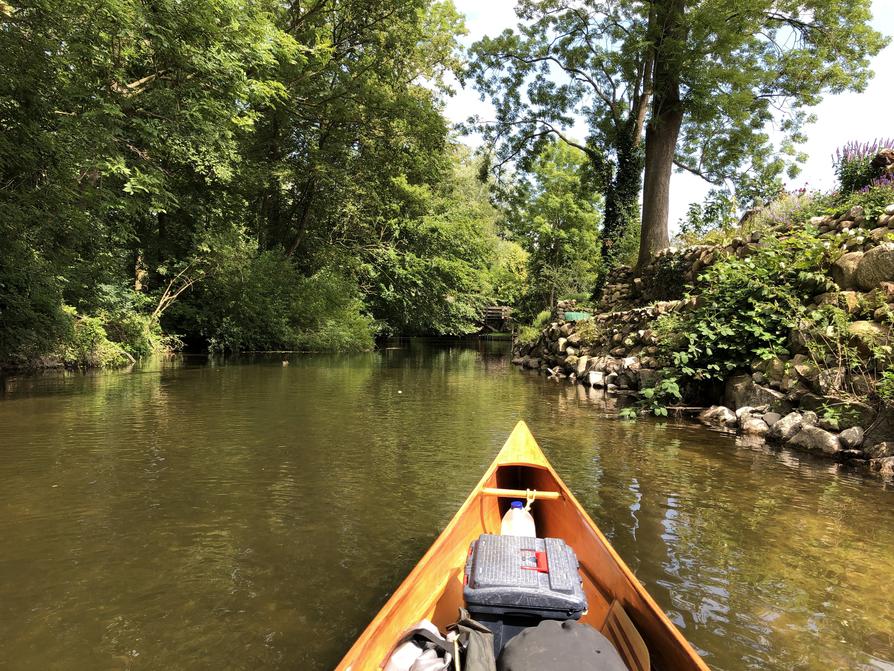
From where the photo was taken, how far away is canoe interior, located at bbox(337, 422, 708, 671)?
1.84 meters

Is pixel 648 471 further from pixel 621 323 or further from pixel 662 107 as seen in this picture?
pixel 662 107

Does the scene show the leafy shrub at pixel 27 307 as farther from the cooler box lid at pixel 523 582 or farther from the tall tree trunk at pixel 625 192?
the tall tree trunk at pixel 625 192

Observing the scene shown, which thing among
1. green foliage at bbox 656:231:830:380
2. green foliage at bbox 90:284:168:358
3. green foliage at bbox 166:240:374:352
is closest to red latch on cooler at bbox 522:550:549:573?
green foliage at bbox 656:231:830:380

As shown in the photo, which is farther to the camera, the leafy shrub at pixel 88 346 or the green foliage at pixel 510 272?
the green foliage at pixel 510 272

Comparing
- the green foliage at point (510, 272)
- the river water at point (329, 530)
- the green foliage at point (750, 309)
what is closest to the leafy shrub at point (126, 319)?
the river water at point (329, 530)

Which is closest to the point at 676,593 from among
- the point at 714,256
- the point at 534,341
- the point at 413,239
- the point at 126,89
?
the point at 714,256

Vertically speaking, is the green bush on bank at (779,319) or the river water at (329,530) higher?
the green bush on bank at (779,319)

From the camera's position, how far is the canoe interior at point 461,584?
1839 millimetres

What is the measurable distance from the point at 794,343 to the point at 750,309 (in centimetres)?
96

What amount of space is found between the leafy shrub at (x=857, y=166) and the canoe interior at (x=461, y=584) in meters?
9.17

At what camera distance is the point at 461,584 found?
105 inches

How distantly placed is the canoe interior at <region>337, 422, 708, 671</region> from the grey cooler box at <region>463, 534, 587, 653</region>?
21 cm

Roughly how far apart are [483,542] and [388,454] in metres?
3.79

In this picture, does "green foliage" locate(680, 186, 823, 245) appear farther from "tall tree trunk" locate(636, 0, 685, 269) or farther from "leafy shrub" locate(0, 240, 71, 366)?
"leafy shrub" locate(0, 240, 71, 366)
